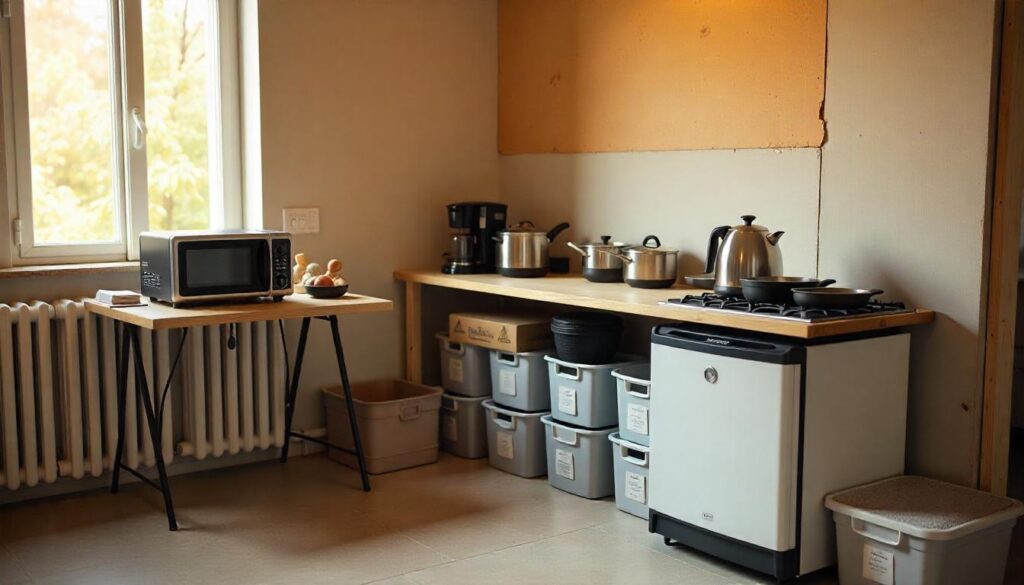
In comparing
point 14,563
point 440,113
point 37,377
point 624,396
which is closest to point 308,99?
point 440,113

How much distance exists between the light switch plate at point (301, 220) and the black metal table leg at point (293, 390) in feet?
1.22

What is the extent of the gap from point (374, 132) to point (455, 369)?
108 centimetres

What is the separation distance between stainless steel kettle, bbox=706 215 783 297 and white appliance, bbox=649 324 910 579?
0.22 metres

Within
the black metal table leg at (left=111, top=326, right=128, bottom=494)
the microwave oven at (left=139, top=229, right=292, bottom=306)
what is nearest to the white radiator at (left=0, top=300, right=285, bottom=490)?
the black metal table leg at (left=111, top=326, right=128, bottom=494)

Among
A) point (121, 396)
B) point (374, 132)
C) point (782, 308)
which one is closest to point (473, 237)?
point (374, 132)

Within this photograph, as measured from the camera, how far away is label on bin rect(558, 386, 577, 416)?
3.84 metres

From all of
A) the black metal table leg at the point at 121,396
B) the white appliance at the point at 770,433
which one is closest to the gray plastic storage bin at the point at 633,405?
the white appliance at the point at 770,433

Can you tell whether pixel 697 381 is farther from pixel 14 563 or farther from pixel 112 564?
pixel 14 563

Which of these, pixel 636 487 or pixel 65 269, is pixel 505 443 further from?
pixel 65 269

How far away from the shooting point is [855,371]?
9.92 ft

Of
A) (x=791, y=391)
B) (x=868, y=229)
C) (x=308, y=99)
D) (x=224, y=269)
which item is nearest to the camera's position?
(x=791, y=391)

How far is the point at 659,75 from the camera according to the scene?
4.05 m

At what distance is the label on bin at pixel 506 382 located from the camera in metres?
4.14

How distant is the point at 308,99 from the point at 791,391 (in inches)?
93.6
